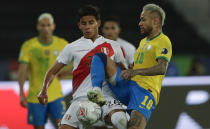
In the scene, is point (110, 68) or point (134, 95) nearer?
point (110, 68)

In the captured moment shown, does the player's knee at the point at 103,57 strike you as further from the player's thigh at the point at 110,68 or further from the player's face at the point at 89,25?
the player's face at the point at 89,25

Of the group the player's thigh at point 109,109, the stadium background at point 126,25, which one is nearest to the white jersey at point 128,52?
the player's thigh at point 109,109

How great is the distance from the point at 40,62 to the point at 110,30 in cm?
116

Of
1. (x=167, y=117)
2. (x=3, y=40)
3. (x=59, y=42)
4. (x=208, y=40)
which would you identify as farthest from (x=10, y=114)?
(x=208, y=40)

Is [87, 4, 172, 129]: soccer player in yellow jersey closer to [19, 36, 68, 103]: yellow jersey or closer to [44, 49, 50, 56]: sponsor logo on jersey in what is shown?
[19, 36, 68, 103]: yellow jersey

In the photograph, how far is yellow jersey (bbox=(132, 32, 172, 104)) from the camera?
4.57m

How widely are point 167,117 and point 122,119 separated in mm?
3428

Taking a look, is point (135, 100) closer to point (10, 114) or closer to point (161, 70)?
point (161, 70)

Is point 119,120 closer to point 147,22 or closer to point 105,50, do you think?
point 105,50

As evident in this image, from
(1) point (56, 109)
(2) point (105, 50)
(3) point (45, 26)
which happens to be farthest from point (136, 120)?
(3) point (45, 26)

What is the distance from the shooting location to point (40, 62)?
656 centimetres

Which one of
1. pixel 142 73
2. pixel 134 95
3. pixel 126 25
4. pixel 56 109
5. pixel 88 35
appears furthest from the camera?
pixel 126 25

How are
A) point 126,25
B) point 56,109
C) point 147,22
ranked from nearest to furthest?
point 147,22 → point 56,109 → point 126,25

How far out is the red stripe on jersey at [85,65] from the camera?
480cm
